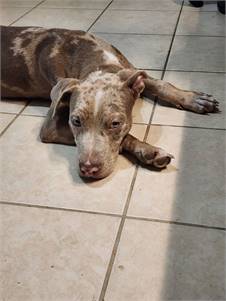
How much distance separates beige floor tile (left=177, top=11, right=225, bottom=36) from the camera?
3.32 meters

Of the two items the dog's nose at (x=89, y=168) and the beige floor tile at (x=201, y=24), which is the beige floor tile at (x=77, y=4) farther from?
the dog's nose at (x=89, y=168)

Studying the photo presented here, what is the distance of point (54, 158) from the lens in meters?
2.03

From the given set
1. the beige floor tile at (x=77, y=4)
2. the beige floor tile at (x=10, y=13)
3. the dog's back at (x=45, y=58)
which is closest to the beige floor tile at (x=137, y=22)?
the beige floor tile at (x=77, y=4)

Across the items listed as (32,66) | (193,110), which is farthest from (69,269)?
(32,66)

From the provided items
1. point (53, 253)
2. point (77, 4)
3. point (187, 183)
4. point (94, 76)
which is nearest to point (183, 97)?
point (94, 76)

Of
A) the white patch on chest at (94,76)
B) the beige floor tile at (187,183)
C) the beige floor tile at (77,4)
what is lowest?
the beige floor tile at (77,4)

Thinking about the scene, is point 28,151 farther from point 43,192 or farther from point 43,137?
point 43,192

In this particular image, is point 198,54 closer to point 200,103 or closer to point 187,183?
point 200,103

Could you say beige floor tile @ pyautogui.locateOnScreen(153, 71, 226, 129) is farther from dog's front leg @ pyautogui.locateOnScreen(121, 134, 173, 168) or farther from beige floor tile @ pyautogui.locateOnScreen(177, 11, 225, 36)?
beige floor tile @ pyautogui.locateOnScreen(177, 11, 225, 36)

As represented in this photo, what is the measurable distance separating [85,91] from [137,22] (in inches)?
76.2

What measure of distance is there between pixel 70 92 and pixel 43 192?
0.50 meters

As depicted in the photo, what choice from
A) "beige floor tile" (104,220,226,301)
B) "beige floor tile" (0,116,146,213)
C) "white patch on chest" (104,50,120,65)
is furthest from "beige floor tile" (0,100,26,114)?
"beige floor tile" (104,220,226,301)

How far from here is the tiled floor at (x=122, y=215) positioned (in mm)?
1411

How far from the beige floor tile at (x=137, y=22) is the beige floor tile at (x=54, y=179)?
59.4 inches
